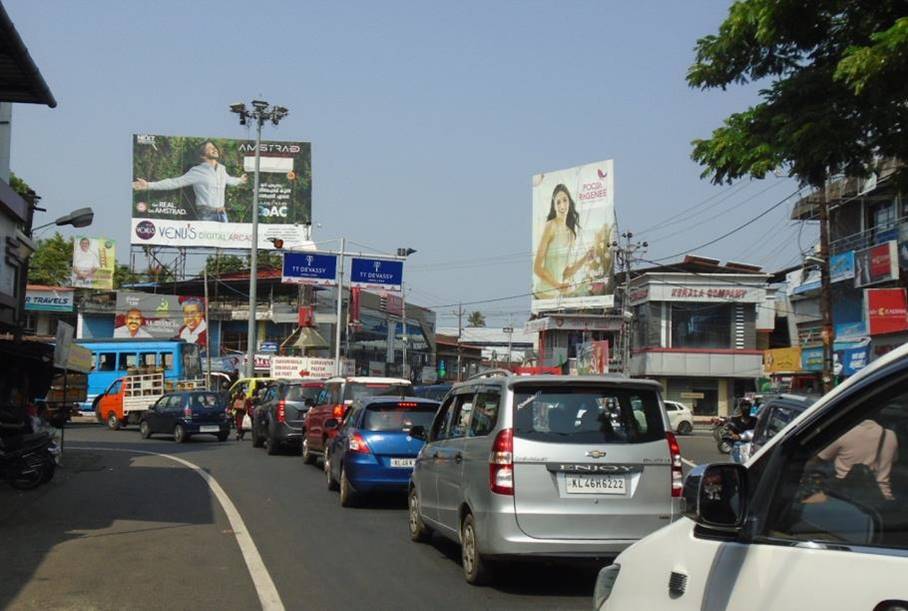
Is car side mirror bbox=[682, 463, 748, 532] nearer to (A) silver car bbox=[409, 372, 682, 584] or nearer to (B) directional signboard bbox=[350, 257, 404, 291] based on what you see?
(A) silver car bbox=[409, 372, 682, 584]

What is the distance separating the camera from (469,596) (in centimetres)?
822

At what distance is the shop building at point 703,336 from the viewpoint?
2169 inches

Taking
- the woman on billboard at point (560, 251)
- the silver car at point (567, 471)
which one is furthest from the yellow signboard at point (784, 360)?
the silver car at point (567, 471)

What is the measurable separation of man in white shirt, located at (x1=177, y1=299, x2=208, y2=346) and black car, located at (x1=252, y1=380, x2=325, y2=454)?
1123 inches

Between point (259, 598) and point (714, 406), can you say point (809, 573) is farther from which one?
point (714, 406)

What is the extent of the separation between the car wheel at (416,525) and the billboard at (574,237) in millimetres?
45588

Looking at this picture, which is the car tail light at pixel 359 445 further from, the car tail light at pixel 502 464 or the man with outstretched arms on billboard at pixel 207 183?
the man with outstretched arms on billboard at pixel 207 183

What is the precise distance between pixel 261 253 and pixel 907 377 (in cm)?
7298

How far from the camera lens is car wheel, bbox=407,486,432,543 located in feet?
35.4

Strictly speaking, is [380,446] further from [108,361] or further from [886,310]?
[108,361]

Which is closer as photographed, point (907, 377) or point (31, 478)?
point (907, 377)

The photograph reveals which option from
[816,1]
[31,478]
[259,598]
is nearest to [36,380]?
[31,478]

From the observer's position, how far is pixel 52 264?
7369 centimetres

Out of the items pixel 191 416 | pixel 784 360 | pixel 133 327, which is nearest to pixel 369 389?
pixel 191 416
